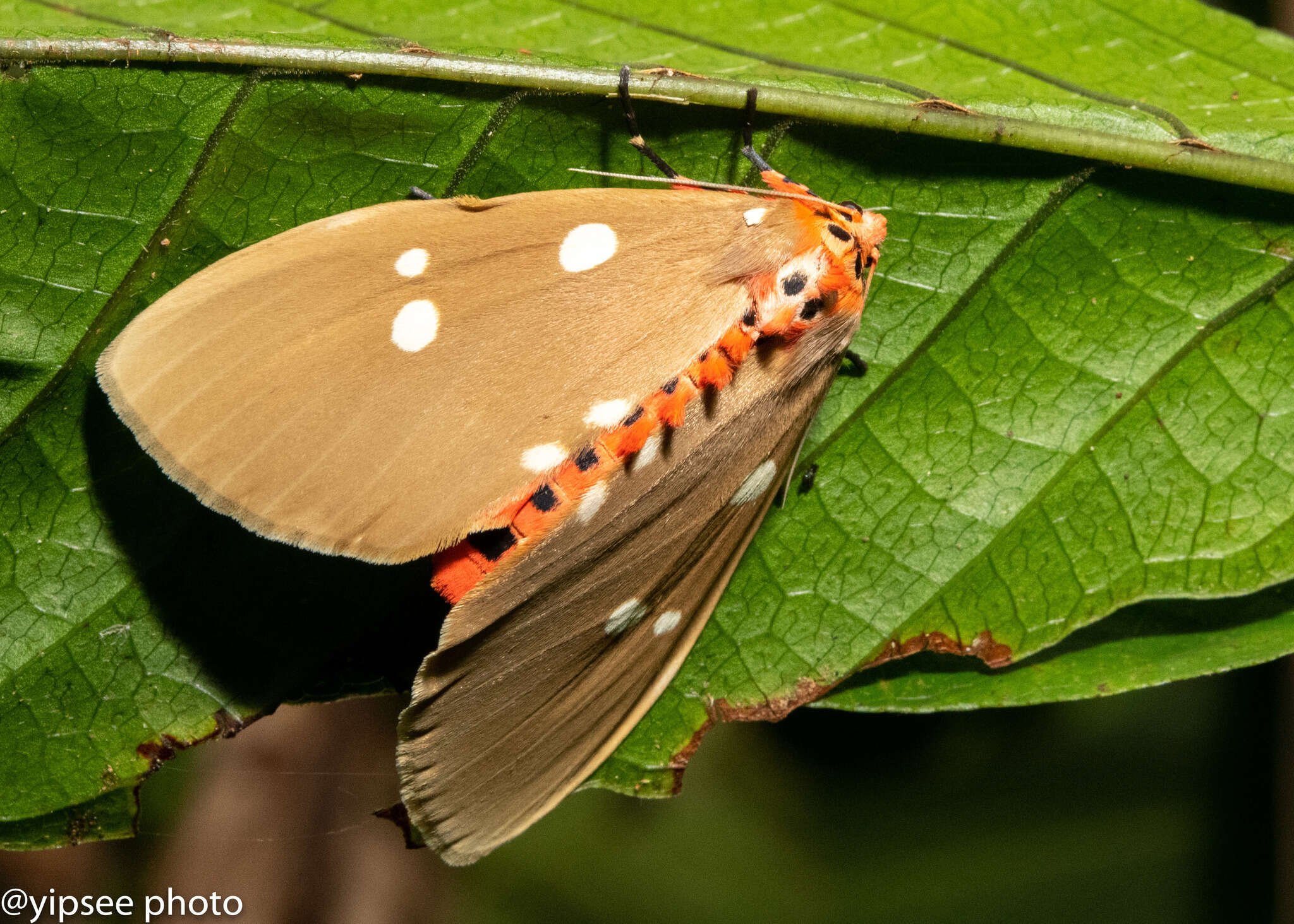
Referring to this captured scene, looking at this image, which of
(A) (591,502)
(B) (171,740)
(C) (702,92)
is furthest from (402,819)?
(C) (702,92)

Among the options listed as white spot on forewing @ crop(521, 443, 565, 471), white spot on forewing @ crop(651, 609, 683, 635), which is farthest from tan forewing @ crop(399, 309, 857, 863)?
white spot on forewing @ crop(521, 443, 565, 471)

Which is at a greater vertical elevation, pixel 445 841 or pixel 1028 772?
pixel 445 841

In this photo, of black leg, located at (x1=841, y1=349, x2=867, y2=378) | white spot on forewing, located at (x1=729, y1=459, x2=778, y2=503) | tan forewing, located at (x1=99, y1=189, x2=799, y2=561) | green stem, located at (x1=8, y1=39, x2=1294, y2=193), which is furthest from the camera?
black leg, located at (x1=841, y1=349, x2=867, y2=378)

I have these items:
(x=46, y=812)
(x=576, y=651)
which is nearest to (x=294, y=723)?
(x=46, y=812)

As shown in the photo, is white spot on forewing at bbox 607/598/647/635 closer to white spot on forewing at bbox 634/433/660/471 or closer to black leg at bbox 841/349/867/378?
white spot on forewing at bbox 634/433/660/471

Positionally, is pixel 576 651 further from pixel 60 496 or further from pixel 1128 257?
pixel 1128 257
